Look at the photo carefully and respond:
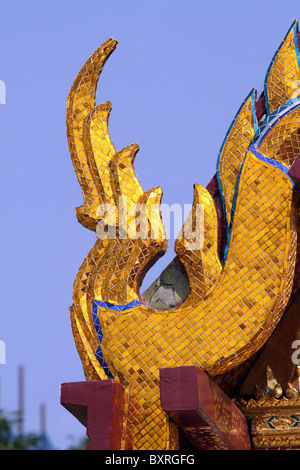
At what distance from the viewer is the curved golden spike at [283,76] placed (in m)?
6.13

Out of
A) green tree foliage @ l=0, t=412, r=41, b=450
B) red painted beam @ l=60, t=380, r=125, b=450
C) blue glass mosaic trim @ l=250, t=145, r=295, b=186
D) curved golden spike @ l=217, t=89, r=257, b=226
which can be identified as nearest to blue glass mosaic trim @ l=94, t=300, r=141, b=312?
red painted beam @ l=60, t=380, r=125, b=450

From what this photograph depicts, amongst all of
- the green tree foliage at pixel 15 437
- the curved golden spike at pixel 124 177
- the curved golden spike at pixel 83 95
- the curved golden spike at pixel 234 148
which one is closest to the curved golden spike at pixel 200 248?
the curved golden spike at pixel 234 148

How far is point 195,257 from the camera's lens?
5793 millimetres

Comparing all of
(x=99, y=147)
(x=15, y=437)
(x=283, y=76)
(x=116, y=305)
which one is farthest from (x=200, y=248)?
(x=15, y=437)

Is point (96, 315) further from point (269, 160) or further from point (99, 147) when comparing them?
point (269, 160)

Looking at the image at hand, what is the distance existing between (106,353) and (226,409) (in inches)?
32.0

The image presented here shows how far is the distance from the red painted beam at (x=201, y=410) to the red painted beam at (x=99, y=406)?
354 mm

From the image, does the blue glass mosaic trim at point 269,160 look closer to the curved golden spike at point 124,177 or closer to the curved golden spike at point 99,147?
the curved golden spike at point 124,177

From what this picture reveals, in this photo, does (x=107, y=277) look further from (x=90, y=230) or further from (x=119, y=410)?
(x=119, y=410)

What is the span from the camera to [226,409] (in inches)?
218

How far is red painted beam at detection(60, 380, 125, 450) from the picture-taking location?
5309 mm

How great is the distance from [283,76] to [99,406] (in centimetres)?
251

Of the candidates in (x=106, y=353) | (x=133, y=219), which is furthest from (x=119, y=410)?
(x=133, y=219)
